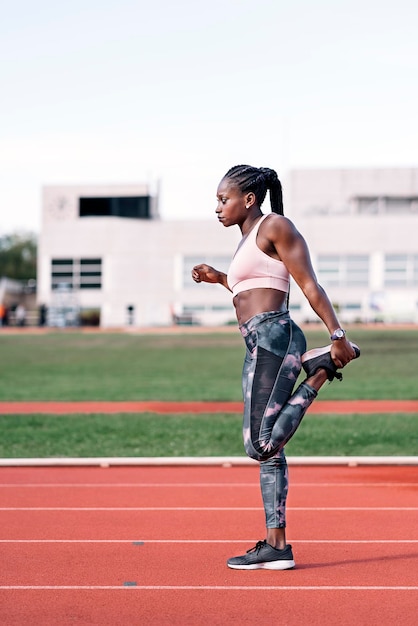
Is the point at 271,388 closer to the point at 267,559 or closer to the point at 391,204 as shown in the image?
A: the point at 267,559

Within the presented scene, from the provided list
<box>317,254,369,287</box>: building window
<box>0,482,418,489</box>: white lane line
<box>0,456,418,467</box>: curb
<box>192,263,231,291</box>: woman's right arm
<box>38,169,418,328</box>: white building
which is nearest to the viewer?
<box>192,263,231,291</box>: woman's right arm

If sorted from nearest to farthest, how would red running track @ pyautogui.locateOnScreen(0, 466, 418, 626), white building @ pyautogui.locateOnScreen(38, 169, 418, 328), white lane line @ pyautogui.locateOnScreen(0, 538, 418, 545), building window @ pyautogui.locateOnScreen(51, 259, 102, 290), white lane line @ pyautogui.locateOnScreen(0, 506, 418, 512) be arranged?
red running track @ pyautogui.locateOnScreen(0, 466, 418, 626) → white lane line @ pyautogui.locateOnScreen(0, 538, 418, 545) → white lane line @ pyautogui.locateOnScreen(0, 506, 418, 512) → white building @ pyautogui.locateOnScreen(38, 169, 418, 328) → building window @ pyautogui.locateOnScreen(51, 259, 102, 290)

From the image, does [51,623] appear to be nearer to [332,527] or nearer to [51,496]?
[332,527]

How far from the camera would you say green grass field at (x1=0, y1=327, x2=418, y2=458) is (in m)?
12.7

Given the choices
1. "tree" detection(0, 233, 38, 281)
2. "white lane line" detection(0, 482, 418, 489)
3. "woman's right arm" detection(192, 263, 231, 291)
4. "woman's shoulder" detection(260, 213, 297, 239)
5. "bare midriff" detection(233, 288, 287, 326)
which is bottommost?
"white lane line" detection(0, 482, 418, 489)

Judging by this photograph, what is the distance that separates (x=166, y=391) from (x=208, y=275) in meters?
16.4

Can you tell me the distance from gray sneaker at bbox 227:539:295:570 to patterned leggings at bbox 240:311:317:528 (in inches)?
22.1

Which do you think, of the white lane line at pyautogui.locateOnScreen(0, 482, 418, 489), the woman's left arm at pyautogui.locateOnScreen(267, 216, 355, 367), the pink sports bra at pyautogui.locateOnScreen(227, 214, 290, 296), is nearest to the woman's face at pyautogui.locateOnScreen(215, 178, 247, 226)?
the pink sports bra at pyautogui.locateOnScreen(227, 214, 290, 296)

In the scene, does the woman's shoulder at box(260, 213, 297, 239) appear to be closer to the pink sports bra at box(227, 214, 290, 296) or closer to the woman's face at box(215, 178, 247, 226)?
the pink sports bra at box(227, 214, 290, 296)

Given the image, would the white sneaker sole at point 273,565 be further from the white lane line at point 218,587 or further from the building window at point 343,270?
the building window at point 343,270

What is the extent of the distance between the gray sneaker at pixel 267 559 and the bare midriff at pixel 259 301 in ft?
4.30

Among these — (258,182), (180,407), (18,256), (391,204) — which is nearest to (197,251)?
(391,204)

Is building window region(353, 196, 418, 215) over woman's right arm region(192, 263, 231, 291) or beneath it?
over

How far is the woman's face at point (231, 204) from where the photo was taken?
5785 millimetres
